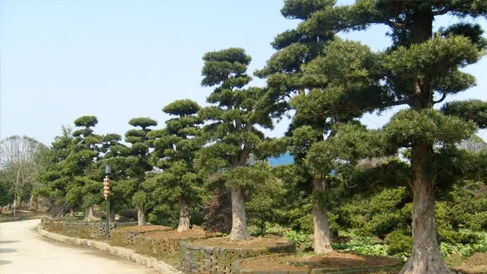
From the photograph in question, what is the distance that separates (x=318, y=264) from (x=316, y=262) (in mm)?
212

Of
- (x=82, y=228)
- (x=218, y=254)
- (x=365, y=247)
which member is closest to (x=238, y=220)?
(x=218, y=254)

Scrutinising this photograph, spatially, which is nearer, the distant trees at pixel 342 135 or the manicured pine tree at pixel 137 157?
the distant trees at pixel 342 135

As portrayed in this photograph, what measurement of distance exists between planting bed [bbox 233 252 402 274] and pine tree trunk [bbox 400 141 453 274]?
57.3 inches

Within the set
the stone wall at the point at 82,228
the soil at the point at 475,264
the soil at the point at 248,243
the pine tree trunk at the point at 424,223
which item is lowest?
the stone wall at the point at 82,228

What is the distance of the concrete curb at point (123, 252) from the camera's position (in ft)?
40.6

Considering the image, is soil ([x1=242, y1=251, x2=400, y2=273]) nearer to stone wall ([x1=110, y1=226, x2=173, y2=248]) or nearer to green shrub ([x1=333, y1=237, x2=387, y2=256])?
green shrub ([x1=333, y1=237, x2=387, y2=256])

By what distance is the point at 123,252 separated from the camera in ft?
54.1

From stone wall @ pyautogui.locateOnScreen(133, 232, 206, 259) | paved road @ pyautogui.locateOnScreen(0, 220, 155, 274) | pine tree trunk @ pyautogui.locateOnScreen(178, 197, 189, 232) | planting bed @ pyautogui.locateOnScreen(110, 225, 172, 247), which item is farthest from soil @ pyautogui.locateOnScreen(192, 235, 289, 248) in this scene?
planting bed @ pyautogui.locateOnScreen(110, 225, 172, 247)

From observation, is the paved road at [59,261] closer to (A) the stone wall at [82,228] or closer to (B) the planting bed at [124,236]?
(B) the planting bed at [124,236]

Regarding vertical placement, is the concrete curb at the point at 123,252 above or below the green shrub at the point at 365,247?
below

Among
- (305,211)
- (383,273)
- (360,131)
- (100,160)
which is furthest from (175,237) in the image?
(100,160)

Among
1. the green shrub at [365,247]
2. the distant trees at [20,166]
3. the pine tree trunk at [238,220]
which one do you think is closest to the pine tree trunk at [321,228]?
the green shrub at [365,247]

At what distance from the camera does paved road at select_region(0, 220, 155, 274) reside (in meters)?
12.8

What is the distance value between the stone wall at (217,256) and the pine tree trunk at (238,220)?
1977 millimetres
